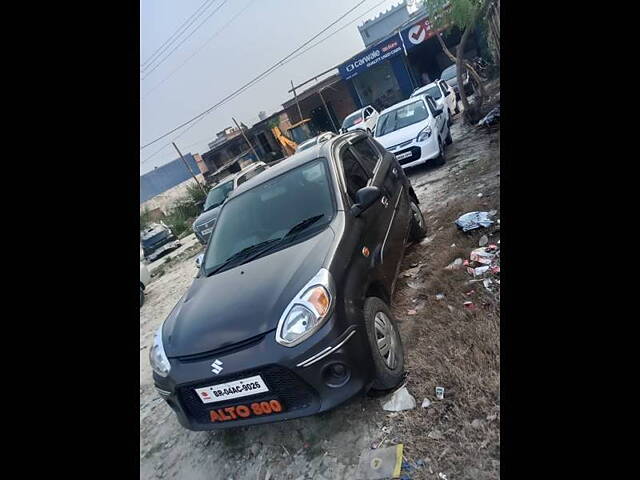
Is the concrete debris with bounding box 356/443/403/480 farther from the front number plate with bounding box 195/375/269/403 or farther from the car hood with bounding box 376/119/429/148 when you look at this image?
the car hood with bounding box 376/119/429/148

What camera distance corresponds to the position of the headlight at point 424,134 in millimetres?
7355

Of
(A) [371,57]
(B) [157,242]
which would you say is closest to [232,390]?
(B) [157,242]

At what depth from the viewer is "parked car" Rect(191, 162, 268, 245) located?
9.95 m

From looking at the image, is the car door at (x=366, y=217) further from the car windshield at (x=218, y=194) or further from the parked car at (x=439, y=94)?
the car windshield at (x=218, y=194)

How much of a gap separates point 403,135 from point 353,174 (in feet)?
16.7

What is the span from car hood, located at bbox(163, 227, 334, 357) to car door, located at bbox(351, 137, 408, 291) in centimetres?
68

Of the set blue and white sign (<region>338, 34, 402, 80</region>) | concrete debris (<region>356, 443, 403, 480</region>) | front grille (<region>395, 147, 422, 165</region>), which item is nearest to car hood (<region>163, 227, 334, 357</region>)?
concrete debris (<region>356, 443, 403, 480</region>)

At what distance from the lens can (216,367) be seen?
81.1 inches

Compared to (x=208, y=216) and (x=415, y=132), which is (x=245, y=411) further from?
(x=208, y=216)

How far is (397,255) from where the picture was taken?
3246mm
